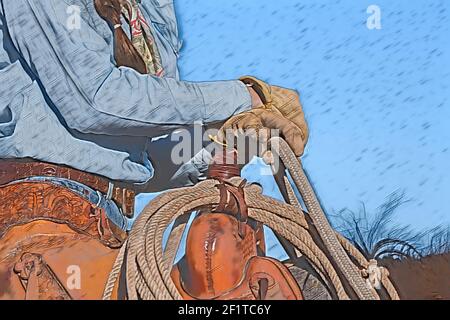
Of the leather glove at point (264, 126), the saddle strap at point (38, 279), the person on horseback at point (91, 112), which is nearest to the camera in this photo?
the saddle strap at point (38, 279)

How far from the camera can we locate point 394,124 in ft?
13.2

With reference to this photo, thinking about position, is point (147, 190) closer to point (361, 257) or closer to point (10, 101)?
point (10, 101)

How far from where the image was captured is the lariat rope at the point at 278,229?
12.3 feet

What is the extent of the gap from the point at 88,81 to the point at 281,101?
3.05 ft

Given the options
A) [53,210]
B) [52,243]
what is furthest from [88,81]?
[52,243]

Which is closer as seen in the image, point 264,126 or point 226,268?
point 226,268

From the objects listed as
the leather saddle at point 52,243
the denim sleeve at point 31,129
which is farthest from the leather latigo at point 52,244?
the denim sleeve at point 31,129

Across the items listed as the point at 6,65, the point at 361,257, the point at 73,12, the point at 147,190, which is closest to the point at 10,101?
the point at 6,65

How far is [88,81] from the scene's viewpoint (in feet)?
12.5

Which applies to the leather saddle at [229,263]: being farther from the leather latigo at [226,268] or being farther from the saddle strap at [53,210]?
the saddle strap at [53,210]

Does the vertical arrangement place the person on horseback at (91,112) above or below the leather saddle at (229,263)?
above

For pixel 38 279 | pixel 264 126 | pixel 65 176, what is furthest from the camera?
pixel 264 126

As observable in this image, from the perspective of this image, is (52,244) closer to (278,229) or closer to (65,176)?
(65,176)
